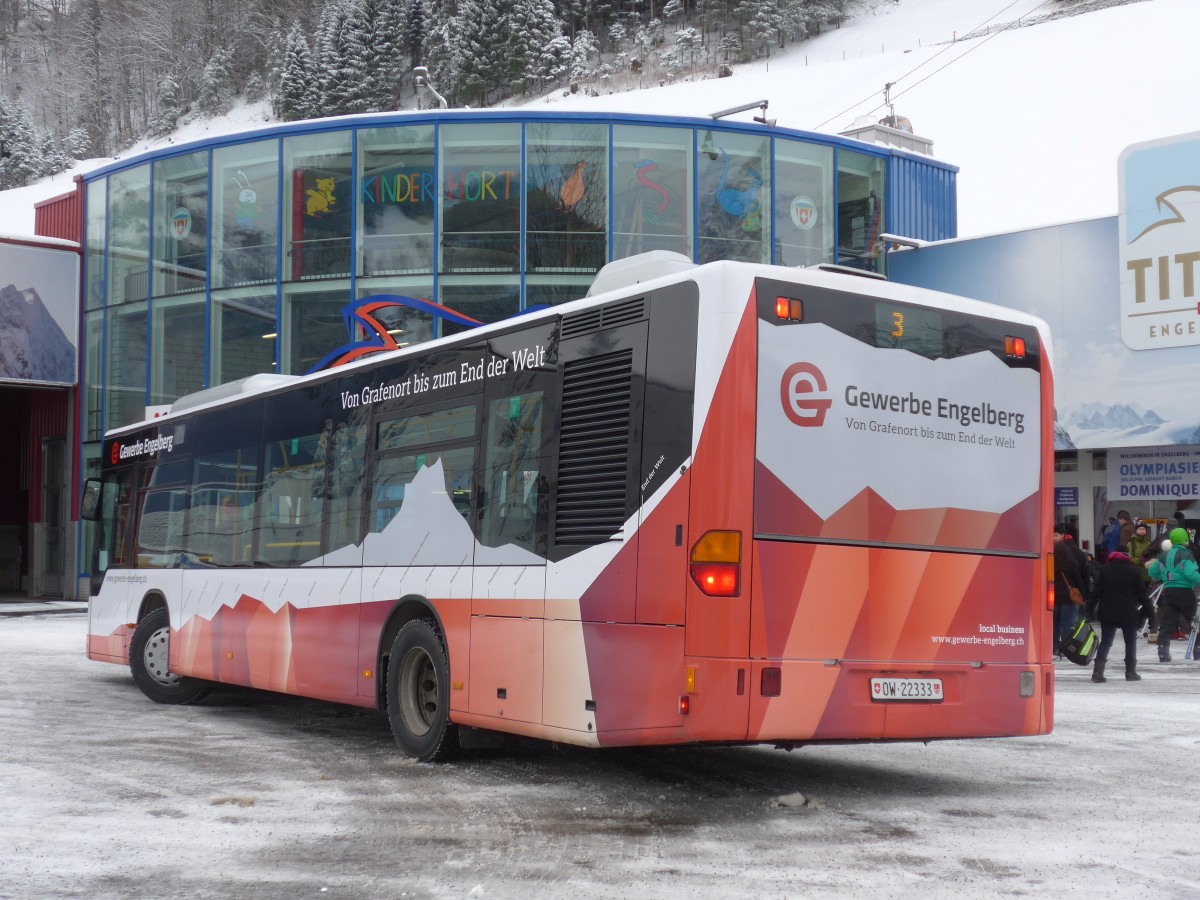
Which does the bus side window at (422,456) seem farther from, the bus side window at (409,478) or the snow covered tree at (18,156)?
the snow covered tree at (18,156)

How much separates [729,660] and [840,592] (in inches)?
33.0

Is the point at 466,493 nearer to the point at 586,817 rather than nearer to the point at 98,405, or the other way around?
the point at 586,817

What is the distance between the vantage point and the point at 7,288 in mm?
31422

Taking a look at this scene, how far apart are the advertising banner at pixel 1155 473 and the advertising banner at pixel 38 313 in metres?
22.8

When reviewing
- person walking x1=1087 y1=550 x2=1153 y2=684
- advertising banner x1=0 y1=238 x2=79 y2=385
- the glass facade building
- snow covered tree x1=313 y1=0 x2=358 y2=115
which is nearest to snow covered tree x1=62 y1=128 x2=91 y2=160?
snow covered tree x1=313 y1=0 x2=358 y2=115

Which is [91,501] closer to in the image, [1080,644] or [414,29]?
[1080,644]

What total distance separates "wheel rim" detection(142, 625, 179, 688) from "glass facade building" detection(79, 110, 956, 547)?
1328cm

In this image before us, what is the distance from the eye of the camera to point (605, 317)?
8.12m

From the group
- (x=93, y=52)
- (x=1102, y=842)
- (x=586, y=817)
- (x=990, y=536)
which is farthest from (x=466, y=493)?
(x=93, y=52)

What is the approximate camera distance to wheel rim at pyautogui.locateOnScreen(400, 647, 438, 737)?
9461 mm

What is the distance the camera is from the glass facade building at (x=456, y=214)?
26812mm

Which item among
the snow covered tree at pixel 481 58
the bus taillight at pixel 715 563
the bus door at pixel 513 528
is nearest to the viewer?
the bus taillight at pixel 715 563

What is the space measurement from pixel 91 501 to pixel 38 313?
721 inches

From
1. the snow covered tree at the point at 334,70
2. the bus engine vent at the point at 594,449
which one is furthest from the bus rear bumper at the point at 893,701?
the snow covered tree at the point at 334,70
